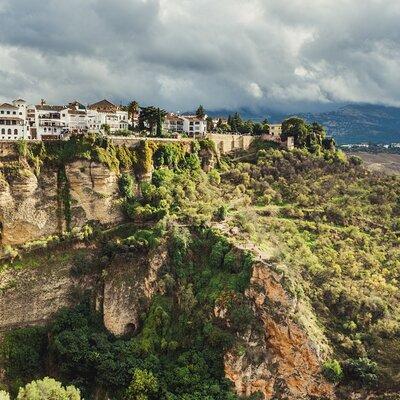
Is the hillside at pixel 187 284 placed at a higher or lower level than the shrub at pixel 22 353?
higher

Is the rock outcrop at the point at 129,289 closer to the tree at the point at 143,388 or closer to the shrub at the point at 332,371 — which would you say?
the tree at the point at 143,388

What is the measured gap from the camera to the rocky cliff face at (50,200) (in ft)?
155

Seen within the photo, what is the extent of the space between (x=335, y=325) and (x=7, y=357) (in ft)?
81.3

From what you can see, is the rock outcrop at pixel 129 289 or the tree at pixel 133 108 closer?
the rock outcrop at pixel 129 289

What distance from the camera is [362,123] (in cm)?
16325

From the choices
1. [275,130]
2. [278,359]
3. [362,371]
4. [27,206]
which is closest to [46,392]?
[278,359]

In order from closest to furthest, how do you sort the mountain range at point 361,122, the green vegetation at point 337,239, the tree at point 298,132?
the green vegetation at point 337,239 < the tree at point 298,132 < the mountain range at point 361,122

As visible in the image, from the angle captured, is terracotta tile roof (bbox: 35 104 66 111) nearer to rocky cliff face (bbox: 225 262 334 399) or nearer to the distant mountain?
rocky cliff face (bbox: 225 262 334 399)

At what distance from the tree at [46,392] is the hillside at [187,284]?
415 centimetres

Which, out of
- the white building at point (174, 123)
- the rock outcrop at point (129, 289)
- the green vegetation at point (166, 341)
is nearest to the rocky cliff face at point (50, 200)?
the rock outcrop at point (129, 289)

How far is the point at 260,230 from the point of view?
1941 inches

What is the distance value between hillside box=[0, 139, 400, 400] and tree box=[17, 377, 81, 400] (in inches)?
164

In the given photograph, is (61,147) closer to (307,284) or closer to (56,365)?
(56,365)

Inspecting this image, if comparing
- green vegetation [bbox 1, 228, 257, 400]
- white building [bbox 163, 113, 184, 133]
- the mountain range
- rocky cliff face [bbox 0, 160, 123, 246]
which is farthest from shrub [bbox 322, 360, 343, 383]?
the mountain range
